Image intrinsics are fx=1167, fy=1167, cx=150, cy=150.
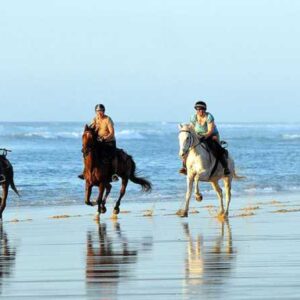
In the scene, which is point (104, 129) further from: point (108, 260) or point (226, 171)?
point (108, 260)

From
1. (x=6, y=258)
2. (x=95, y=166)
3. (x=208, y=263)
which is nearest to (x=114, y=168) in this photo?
(x=95, y=166)

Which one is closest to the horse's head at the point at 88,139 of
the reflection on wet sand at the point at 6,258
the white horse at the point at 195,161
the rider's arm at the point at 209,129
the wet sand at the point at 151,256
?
the wet sand at the point at 151,256

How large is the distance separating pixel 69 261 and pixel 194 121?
8354 millimetres

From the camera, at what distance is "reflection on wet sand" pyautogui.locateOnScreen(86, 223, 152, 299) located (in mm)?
10594

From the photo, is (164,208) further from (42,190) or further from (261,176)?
(261,176)

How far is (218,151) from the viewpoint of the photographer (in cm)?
2131

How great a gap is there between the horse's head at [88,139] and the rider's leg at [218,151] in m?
2.10

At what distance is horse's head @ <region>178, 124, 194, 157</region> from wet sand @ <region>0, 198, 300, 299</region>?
120 cm

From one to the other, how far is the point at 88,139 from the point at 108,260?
8085 millimetres

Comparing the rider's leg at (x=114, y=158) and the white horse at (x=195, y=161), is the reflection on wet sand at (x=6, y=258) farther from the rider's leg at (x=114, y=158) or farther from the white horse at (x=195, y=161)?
the rider's leg at (x=114, y=158)

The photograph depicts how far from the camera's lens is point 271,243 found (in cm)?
1479

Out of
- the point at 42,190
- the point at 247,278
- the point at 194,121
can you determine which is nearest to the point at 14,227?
the point at 194,121

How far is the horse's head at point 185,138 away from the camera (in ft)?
66.4

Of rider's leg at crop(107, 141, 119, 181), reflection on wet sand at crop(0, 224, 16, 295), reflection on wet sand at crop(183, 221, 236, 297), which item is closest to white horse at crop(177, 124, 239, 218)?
rider's leg at crop(107, 141, 119, 181)
